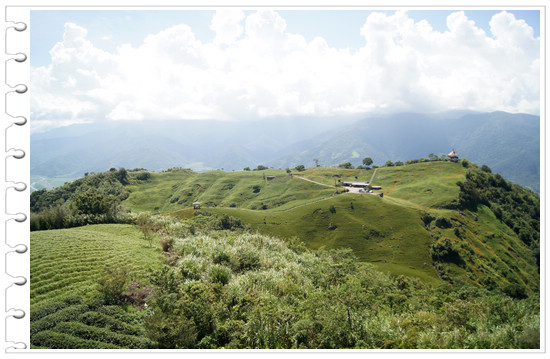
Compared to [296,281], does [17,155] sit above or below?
above

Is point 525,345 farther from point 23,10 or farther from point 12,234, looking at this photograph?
point 23,10

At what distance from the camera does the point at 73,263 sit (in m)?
12.3

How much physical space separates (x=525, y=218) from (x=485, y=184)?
15.9 metres

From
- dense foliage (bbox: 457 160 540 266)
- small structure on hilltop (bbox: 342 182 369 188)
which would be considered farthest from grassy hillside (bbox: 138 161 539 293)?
small structure on hilltop (bbox: 342 182 369 188)

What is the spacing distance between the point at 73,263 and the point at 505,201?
393 ft

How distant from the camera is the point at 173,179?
130250mm

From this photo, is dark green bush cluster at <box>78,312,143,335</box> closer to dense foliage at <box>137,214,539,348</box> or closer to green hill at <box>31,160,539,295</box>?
dense foliage at <box>137,214,539,348</box>

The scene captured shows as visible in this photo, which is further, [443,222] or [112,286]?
[443,222]

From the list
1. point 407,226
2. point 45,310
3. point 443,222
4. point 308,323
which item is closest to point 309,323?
point 308,323

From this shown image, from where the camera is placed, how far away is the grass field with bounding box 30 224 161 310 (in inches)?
394

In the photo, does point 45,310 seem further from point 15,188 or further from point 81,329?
point 15,188

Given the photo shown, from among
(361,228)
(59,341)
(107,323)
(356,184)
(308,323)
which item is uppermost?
(356,184)
